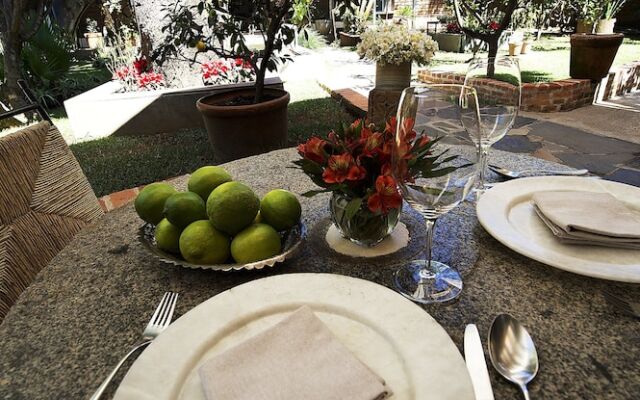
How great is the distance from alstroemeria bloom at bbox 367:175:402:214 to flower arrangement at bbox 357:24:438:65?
106 inches

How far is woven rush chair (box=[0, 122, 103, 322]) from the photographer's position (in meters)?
0.86

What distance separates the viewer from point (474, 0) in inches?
286

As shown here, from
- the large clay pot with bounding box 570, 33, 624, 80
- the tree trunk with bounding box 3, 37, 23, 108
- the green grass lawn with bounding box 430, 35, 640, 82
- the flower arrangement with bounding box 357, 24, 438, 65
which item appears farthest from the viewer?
the green grass lawn with bounding box 430, 35, 640, 82

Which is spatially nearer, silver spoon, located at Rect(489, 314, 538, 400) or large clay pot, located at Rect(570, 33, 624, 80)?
silver spoon, located at Rect(489, 314, 538, 400)

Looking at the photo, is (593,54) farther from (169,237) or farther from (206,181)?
(169,237)

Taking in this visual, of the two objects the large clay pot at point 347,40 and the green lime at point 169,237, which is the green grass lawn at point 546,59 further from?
the green lime at point 169,237

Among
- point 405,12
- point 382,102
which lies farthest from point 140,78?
point 405,12

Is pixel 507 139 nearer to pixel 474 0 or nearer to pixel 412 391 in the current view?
pixel 412 391

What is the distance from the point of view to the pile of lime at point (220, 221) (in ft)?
2.21

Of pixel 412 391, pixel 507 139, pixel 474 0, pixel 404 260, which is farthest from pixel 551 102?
pixel 412 391

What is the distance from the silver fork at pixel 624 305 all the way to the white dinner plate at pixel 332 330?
0.32m

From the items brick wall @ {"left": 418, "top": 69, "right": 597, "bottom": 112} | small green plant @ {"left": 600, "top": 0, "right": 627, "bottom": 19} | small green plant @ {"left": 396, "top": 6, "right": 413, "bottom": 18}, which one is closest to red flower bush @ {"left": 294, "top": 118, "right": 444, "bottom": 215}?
brick wall @ {"left": 418, "top": 69, "right": 597, "bottom": 112}

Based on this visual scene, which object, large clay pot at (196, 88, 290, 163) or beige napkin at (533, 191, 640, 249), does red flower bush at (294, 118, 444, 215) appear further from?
large clay pot at (196, 88, 290, 163)

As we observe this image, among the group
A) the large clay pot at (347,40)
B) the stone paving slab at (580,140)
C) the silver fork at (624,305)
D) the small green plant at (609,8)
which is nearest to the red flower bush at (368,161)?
the silver fork at (624,305)
